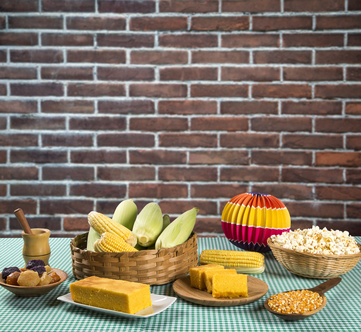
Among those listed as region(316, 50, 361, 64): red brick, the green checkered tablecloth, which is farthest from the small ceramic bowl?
region(316, 50, 361, 64): red brick

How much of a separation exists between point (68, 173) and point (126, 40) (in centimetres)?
68

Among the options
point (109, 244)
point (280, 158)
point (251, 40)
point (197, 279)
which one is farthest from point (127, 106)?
point (197, 279)

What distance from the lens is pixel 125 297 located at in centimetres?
81

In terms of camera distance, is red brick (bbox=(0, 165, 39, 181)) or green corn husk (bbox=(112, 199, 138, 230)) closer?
green corn husk (bbox=(112, 199, 138, 230))

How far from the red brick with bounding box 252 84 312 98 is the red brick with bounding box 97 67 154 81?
1.63 ft

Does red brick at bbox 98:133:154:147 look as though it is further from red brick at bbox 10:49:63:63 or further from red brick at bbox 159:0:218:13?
red brick at bbox 159:0:218:13

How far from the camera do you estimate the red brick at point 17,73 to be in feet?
6.63

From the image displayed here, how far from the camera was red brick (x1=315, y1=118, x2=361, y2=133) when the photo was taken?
201cm

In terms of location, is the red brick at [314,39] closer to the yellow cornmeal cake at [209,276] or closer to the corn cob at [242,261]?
the corn cob at [242,261]

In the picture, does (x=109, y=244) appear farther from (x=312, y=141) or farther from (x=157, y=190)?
(x=312, y=141)

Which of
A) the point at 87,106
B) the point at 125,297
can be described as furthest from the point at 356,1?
the point at 125,297

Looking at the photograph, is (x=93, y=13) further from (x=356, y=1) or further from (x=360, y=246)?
(x=360, y=246)

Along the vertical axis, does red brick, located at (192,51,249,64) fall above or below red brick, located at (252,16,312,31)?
below

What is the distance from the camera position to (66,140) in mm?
2039
